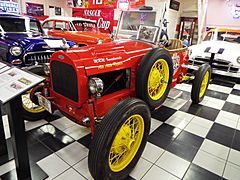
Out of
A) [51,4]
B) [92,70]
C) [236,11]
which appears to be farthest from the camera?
[51,4]

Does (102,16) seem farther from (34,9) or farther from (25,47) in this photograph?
(25,47)

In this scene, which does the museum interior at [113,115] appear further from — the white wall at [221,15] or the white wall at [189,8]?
the white wall at [221,15]

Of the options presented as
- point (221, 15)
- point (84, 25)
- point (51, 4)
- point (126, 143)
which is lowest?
point (126, 143)

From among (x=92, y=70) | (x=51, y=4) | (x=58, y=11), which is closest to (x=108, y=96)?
(x=92, y=70)

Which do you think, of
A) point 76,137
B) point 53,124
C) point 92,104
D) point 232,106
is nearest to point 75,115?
point 92,104

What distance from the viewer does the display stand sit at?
119 centimetres

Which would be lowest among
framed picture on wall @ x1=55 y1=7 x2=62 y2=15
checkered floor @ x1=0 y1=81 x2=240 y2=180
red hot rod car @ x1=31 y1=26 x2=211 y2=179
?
checkered floor @ x1=0 y1=81 x2=240 y2=180

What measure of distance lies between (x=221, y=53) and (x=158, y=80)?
11.9 ft

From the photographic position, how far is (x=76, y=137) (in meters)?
2.21

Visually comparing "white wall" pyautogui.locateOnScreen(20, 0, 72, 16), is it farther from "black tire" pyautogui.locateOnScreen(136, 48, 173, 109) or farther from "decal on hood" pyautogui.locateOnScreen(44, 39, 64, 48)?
"black tire" pyautogui.locateOnScreen(136, 48, 173, 109)

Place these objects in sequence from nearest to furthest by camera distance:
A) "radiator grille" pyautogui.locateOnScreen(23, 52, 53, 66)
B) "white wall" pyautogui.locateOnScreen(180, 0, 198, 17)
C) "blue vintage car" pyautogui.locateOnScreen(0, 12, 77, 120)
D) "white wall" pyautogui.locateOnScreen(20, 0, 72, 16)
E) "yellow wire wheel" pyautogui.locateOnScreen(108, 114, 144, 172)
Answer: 1. "yellow wire wheel" pyautogui.locateOnScreen(108, 114, 144, 172)
2. "blue vintage car" pyautogui.locateOnScreen(0, 12, 77, 120)
3. "radiator grille" pyautogui.locateOnScreen(23, 52, 53, 66)
4. "white wall" pyautogui.locateOnScreen(180, 0, 198, 17)
5. "white wall" pyautogui.locateOnScreen(20, 0, 72, 16)

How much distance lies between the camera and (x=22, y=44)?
323cm

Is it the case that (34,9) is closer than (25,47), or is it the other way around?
(25,47)

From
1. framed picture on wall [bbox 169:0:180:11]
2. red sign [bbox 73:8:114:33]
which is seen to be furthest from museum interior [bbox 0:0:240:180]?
red sign [bbox 73:8:114:33]
